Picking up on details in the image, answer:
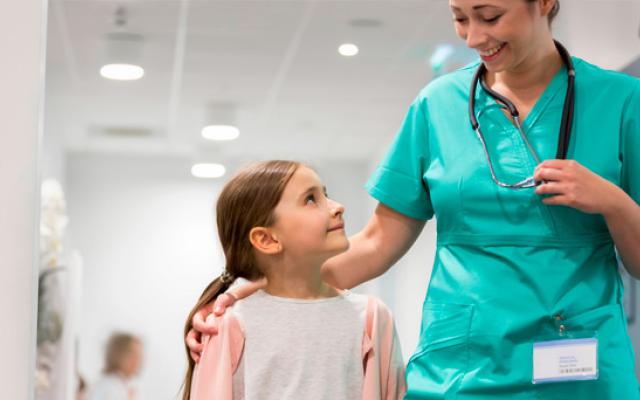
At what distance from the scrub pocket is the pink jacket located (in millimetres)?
72

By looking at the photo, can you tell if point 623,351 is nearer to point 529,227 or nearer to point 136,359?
point 529,227

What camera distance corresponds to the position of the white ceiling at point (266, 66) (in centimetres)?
524

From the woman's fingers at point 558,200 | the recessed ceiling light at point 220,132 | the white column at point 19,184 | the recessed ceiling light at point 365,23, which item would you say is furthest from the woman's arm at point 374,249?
the recessed ceiling light at point 220,132

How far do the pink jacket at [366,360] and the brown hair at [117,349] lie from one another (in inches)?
234

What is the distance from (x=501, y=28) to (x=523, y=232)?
0.97ft

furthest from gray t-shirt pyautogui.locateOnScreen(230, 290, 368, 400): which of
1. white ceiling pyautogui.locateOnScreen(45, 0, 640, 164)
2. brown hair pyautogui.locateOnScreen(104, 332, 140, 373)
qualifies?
brown hair pyautogui.locateOnScreen(104, 332, 140, 373)

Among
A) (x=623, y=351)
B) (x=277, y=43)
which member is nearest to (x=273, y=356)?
(x=623, y=351)

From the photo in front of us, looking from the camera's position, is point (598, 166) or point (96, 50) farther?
point (96, 50)

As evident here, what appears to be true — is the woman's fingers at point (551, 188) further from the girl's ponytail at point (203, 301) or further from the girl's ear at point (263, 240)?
the girl's ponytail at point (203, 301)

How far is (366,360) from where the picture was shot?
1641 mm

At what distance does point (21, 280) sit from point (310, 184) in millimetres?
493

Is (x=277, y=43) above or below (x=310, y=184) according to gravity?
above

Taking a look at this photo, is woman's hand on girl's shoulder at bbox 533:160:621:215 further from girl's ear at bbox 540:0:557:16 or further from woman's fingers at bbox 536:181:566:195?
girl's ear at bbox 540:0:557:16

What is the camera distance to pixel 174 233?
981cm
